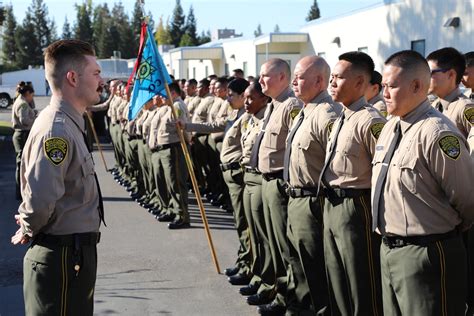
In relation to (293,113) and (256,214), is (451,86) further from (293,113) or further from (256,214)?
(256,214)

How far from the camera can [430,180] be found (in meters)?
4.09

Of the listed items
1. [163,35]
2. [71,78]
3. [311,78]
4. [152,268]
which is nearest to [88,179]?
[71,78]

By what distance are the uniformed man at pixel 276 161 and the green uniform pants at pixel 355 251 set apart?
1.10 m

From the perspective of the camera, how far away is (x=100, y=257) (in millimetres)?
8945

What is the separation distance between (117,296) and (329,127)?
3083 millimetres

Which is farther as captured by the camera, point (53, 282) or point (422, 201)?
point (422, 201)

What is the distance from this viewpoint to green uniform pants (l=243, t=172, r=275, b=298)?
6.79 meters

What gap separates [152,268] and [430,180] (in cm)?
491

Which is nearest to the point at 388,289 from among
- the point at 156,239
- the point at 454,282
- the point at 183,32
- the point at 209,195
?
the point at 454,282

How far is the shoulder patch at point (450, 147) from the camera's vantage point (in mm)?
4020

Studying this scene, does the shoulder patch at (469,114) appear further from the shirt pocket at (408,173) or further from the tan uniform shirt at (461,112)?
the shirt pocket at (408,173)

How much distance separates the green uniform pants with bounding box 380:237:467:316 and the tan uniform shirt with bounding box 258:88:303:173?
7.65 feet

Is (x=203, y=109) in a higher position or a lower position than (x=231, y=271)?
higher

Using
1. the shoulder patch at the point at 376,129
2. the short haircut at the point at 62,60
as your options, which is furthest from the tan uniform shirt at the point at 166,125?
the short haircut at the point at 62,60
